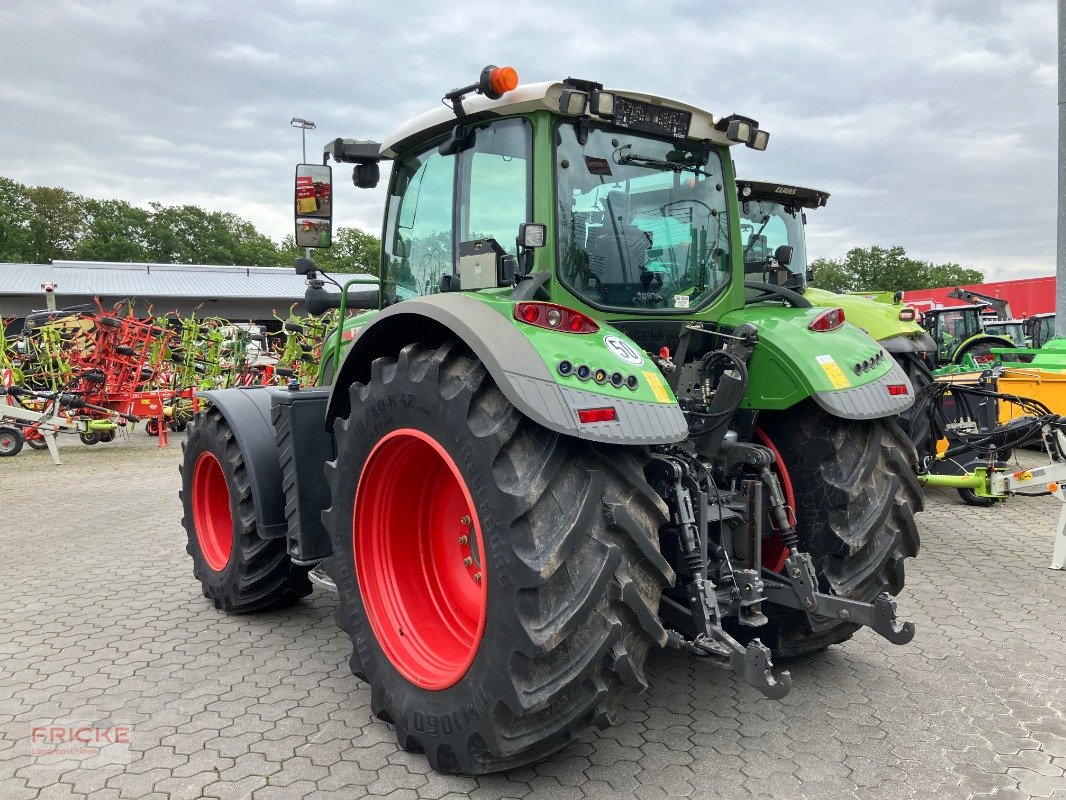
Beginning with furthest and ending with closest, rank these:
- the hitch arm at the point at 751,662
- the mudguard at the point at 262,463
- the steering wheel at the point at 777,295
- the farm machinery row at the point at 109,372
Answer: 1. the farm machinery row at the point at 109,372
2. the mudguard at the point at 262,463
3. the steering wheel at the point at 777,295
4. the hitch arm at the point at 751,662

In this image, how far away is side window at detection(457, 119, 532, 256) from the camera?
311cm

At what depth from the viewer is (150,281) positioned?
125 feet

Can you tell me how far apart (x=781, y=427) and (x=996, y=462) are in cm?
454

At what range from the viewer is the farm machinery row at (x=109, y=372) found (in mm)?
11328

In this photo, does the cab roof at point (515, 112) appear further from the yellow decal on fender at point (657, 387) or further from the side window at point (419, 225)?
the yellow decal on fender at point (657, 387)

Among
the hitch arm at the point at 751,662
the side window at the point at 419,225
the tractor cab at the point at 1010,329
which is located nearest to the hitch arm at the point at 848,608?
the hitch arm at the point at 751,662

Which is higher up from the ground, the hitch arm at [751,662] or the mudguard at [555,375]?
the mudguard at [555,375]

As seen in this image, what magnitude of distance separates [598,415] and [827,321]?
1.68 m

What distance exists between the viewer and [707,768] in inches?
108

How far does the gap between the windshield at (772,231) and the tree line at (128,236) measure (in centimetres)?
4150

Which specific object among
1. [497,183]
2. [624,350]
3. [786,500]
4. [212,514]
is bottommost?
[212,514]

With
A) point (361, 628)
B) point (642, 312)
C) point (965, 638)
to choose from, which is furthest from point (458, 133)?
point (965, 638)

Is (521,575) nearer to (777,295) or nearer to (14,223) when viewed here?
(777,295)

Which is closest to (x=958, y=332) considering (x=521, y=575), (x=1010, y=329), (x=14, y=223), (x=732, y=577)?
(x=1010, y=329)
